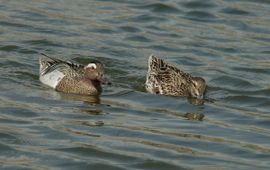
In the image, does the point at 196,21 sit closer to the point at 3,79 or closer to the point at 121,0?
the point at 121,0

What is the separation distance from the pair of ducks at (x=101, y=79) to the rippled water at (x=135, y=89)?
251 millimetres

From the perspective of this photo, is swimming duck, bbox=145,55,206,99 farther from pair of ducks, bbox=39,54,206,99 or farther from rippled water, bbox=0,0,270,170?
rippled water, bbox=0,0,270,170

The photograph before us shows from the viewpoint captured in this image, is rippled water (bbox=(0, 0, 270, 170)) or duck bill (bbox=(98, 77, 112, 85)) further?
duck bill (bbox=(98, 77, 112, 85))

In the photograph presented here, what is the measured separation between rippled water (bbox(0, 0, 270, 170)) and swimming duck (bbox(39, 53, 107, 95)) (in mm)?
248

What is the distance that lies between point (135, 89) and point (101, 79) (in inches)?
24.4

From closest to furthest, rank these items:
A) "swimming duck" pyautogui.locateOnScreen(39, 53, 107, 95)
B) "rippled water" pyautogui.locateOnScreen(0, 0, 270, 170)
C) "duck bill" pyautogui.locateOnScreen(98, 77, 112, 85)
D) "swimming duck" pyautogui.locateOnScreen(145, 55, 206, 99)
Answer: "rippled water" pyautogui.locateOnScreen(0, 0, 270, 170), "swimming duck" pyautogui.locateOnScreen(145, 55, 206, 99), "duck bill" pyautogui.locateOnScreen(98, 77, 112, 85), "swimming duck" pyautogui.locateOnScreen(39, 53, 107, 95)

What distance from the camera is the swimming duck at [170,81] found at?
1683cm

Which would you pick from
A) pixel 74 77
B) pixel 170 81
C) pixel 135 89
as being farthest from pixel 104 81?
pixel 170 81

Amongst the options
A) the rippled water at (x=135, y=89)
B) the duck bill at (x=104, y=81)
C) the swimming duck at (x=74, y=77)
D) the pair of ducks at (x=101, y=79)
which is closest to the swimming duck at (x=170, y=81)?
the pair of ducks at (x=101, y=79)

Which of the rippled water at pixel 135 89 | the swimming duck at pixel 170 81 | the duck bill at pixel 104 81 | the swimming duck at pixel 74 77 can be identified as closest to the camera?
the rippled water at pixel 135 89

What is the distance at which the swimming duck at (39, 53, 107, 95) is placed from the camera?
17250mm

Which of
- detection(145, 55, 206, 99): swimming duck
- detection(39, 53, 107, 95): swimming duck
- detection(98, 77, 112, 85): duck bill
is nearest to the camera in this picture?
detection(145, 55, 206, 99): swimming duck

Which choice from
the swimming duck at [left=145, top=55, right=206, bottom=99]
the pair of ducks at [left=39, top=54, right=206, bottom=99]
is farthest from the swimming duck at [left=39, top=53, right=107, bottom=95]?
the swimming duck at [left=145, top=55, right=206, bottom=99]

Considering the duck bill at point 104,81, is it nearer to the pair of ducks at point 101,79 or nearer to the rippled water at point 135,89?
the pair of ducks at point 101,79
